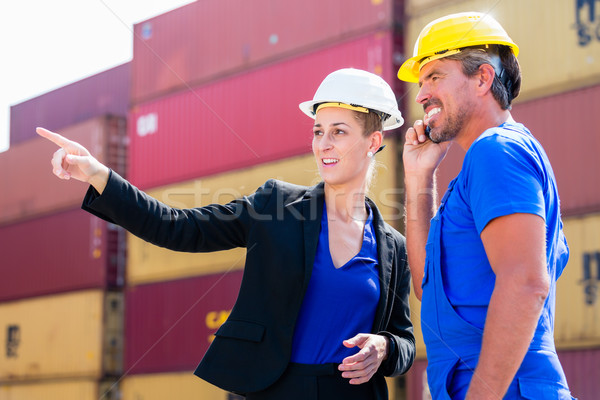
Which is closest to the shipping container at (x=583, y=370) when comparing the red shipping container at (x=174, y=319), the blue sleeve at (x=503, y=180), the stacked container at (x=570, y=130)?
the stacked container at (x=570, y=130)

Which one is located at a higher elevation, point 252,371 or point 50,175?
point 50,175

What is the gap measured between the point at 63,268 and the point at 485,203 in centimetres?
1872

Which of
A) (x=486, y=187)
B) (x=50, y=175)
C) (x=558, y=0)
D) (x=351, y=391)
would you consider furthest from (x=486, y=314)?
(x=50, y=175)

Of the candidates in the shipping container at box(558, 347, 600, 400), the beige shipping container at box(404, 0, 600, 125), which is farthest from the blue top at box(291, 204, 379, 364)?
the beige shipping container at box(404, 0, 600, 125)

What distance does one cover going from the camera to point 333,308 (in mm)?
2938

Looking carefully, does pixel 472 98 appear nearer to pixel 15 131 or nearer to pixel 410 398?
pixel 410 398

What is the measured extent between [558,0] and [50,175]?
1482cm

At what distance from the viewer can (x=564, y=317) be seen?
10672 mm

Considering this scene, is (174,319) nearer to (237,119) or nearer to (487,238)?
(237,119)

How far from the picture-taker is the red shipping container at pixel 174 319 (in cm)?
1553

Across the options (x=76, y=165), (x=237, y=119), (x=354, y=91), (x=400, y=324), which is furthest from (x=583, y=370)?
(x=76, y=165)

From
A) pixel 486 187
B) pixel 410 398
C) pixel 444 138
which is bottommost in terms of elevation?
pixel 410 398

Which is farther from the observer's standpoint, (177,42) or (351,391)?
(177,42)

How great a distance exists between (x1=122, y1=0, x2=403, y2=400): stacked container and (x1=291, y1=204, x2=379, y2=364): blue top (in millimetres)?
9929
